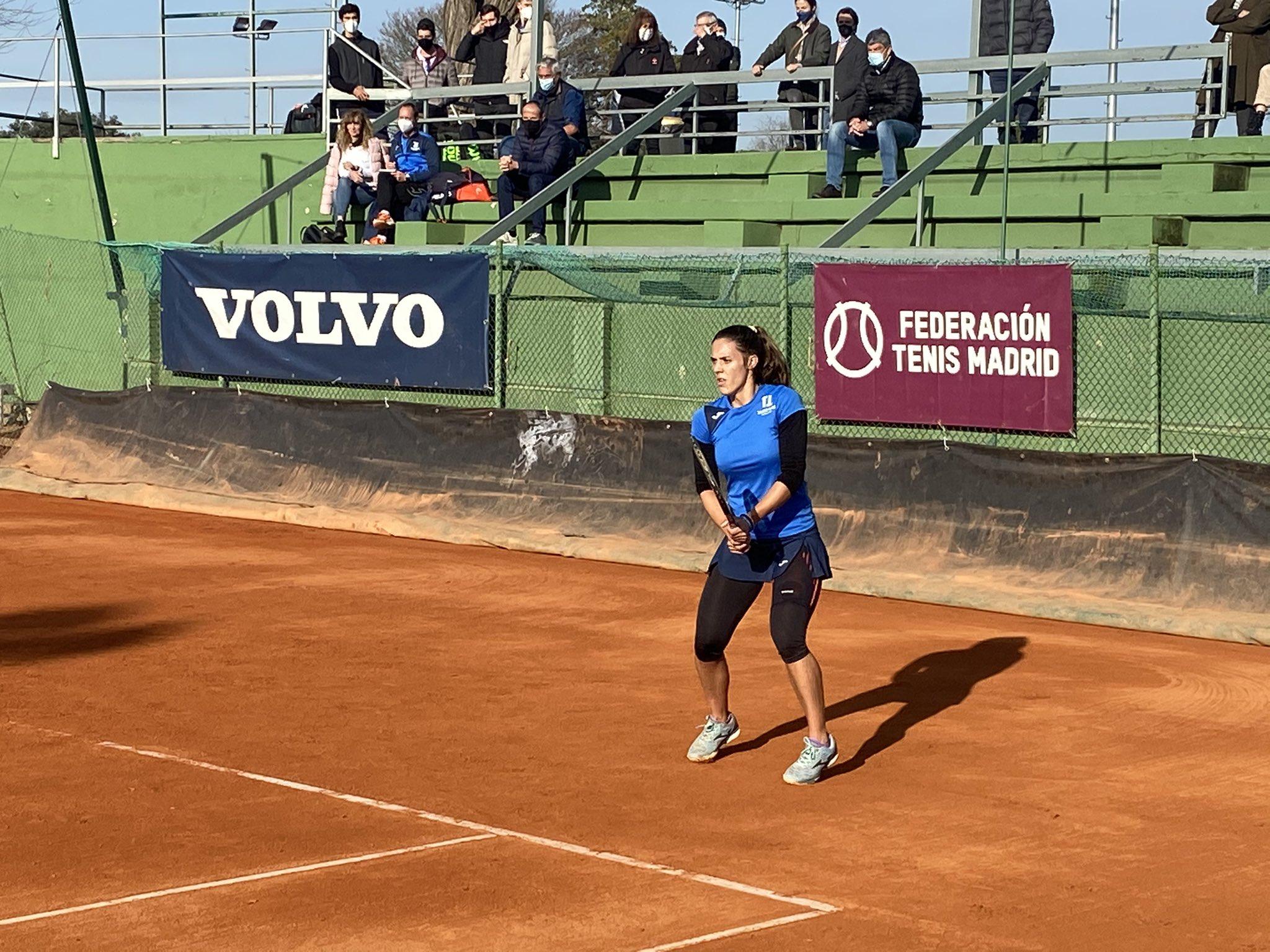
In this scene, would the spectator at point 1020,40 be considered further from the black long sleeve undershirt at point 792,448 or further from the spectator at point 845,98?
the black long sleeve undershirt at point 792,448

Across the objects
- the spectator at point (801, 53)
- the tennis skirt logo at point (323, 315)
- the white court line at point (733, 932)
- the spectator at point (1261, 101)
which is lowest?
the white court line at point (733, 932)

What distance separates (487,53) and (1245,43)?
1025cm

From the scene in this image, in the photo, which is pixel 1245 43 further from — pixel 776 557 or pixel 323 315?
pixel 776 557

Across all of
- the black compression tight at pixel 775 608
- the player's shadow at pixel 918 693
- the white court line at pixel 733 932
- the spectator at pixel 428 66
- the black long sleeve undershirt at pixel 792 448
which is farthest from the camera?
the spectator at pixel 428 66

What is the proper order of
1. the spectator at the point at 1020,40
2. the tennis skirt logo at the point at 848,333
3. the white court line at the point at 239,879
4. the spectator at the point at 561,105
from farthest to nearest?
the spectator at the point at 561,105, the spectator at the point at 1020,40, the tennis skirt logo at the point at 848,333, the white court line at the point at 239,879

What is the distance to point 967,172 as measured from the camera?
65.8 feet

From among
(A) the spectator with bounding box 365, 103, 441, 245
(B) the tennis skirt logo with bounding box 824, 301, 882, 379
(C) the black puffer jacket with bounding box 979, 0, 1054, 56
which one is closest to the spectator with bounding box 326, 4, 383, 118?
(A) the spectator with bounding box 365, 103, 441, 245

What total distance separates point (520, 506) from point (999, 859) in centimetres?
986

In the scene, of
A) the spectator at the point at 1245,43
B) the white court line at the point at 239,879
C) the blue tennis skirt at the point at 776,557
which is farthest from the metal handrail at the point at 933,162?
the white court line at the point at 239,879

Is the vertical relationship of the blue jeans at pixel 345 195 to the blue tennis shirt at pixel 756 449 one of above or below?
above

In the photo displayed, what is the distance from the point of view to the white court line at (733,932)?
19.1 ft

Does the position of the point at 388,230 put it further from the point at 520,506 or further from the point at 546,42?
the point at 520,506

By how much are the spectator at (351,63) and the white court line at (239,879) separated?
18.6 meters

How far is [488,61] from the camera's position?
24.3 m
